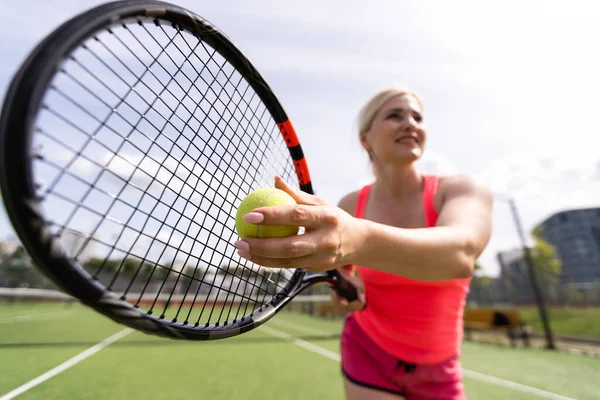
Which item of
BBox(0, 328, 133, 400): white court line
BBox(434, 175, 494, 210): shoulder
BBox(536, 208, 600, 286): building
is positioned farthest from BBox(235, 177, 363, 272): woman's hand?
BBox(536, 208, 600, 286): building

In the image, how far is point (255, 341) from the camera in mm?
7520

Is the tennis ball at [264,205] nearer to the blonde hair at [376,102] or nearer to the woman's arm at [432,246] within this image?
the woman's arm at [432,246]

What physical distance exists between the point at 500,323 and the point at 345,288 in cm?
1048

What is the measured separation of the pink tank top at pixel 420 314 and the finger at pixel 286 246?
1.07 m

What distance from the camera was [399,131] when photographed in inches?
72.0

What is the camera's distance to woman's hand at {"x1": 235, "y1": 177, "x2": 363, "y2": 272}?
73 centimetres

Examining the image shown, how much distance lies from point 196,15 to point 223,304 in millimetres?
964

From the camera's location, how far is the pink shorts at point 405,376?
1.68 metres

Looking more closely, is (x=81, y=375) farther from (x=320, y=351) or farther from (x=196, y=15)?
(x=196, y=15)

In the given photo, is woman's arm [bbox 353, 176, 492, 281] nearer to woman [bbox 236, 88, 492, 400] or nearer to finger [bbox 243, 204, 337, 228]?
woman [bbox 236, 88, 492, 400]

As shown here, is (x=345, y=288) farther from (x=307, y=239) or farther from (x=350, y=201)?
(x=307, y=239)

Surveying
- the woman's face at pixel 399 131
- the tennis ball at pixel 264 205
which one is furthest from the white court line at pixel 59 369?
the woman's face at pixel 399 131

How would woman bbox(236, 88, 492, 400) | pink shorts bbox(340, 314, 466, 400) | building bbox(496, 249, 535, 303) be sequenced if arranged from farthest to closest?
building bbox(496, 249, 535, 303)
pink shorts bbox(340, 314, 466, 400)
woman bbox(236, 88, 492, 400)

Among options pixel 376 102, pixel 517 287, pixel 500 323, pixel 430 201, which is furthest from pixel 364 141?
pixel 517 287
